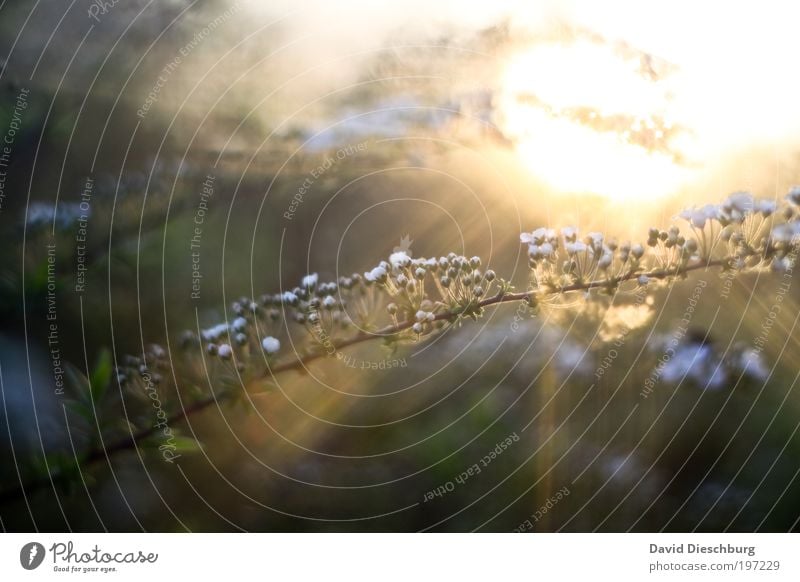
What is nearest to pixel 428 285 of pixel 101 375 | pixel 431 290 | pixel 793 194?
pixel 431 290

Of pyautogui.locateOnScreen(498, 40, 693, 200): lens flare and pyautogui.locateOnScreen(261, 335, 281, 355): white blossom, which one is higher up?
pyautogui.locateOnScreen(498, 40, 693, 200): lens flare

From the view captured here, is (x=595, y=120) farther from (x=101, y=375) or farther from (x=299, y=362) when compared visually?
(x=101, y=375)

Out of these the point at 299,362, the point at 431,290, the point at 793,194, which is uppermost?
the point at 793,194

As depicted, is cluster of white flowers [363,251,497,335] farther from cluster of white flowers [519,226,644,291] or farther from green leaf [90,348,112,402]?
green leaf [90,348,112,402]

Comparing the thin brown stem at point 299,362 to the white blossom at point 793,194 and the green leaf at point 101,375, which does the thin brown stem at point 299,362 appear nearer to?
the green leaf at point 101,375

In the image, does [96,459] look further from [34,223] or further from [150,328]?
[34,223]

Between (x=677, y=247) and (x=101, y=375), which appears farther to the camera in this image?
(x=677, y=247)

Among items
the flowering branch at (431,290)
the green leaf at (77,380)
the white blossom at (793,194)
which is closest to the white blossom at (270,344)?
the flowering branch at (431,290)

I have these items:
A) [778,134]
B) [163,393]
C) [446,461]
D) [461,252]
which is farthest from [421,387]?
[778,134]

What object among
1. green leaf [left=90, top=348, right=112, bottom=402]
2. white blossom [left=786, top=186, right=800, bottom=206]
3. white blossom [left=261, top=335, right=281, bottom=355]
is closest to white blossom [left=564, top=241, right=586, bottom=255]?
white blossom [left=786, top=186, right=800, bottom=206]

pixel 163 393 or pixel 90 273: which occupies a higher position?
pixel 90 273

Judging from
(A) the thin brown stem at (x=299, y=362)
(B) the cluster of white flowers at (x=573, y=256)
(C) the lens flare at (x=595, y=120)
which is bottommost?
(A) the thin brown stem at (x=299, y=362)
